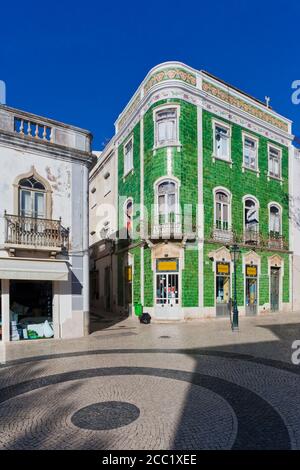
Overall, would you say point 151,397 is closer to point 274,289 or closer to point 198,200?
point 198,200

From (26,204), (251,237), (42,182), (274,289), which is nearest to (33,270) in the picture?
(26,204)

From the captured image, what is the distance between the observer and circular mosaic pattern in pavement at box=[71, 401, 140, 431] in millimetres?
4828

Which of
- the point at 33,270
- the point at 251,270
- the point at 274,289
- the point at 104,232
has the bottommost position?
the point at 274,289

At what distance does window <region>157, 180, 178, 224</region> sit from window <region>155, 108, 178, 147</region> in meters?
2.45

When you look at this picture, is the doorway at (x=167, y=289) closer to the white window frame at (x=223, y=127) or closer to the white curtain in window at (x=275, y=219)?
the white window frame at (x=223, y=127)

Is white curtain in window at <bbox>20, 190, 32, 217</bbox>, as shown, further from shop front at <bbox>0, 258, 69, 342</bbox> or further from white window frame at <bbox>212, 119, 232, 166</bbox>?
white window frame at <bbox>212, 119, 232, 166</bbox>

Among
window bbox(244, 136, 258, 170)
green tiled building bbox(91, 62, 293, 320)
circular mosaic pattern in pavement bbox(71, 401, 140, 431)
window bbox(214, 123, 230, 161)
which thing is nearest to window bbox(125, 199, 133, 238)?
green tiled building bbox(91, 62, 293, 320)

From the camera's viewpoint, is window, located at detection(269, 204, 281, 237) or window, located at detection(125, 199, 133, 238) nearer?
window, located at detection(125, 199, 133, 238)

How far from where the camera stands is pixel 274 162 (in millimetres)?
23938

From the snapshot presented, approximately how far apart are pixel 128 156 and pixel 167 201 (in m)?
6.16

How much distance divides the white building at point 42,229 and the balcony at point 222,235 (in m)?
9.01

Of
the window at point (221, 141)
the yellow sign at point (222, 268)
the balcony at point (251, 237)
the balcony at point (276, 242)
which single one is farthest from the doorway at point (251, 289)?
the window at point (221, 141)

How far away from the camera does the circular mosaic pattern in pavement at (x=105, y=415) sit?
483 cm
